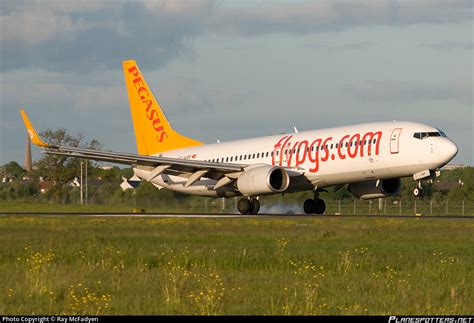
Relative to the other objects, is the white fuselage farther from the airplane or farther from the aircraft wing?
the aircraft wing

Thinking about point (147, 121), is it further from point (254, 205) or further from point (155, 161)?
point (254, 205)

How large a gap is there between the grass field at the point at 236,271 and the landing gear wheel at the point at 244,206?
15.5 m

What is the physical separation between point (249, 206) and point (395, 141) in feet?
28.3

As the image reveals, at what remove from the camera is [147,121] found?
59812mm

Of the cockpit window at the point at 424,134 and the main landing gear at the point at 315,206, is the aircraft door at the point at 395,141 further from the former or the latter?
the main landing gear at the point at 315,206

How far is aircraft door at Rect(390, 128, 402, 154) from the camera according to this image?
45.1 metres

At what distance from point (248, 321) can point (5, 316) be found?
3271 mm

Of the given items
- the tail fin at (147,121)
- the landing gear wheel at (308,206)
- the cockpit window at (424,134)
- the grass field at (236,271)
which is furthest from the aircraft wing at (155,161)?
the grass field at (236,271)

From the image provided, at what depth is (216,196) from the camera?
53188 mm

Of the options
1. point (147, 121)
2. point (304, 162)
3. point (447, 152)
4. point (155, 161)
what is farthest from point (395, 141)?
point (147, 121)

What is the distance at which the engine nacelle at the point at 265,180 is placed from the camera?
4747cm

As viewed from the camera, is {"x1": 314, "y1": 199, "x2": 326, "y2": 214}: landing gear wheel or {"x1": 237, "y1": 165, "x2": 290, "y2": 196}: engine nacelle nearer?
{"x1": 237, "y1": 165, "x2": 290, "y2": 196}: engine nacelle

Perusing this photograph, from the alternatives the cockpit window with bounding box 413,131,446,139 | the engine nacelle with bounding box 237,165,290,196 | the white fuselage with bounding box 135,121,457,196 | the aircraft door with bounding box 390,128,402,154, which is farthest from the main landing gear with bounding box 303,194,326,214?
the cockpit window with bounding box 413,131,446,139

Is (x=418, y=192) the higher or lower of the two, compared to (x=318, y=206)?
higher
